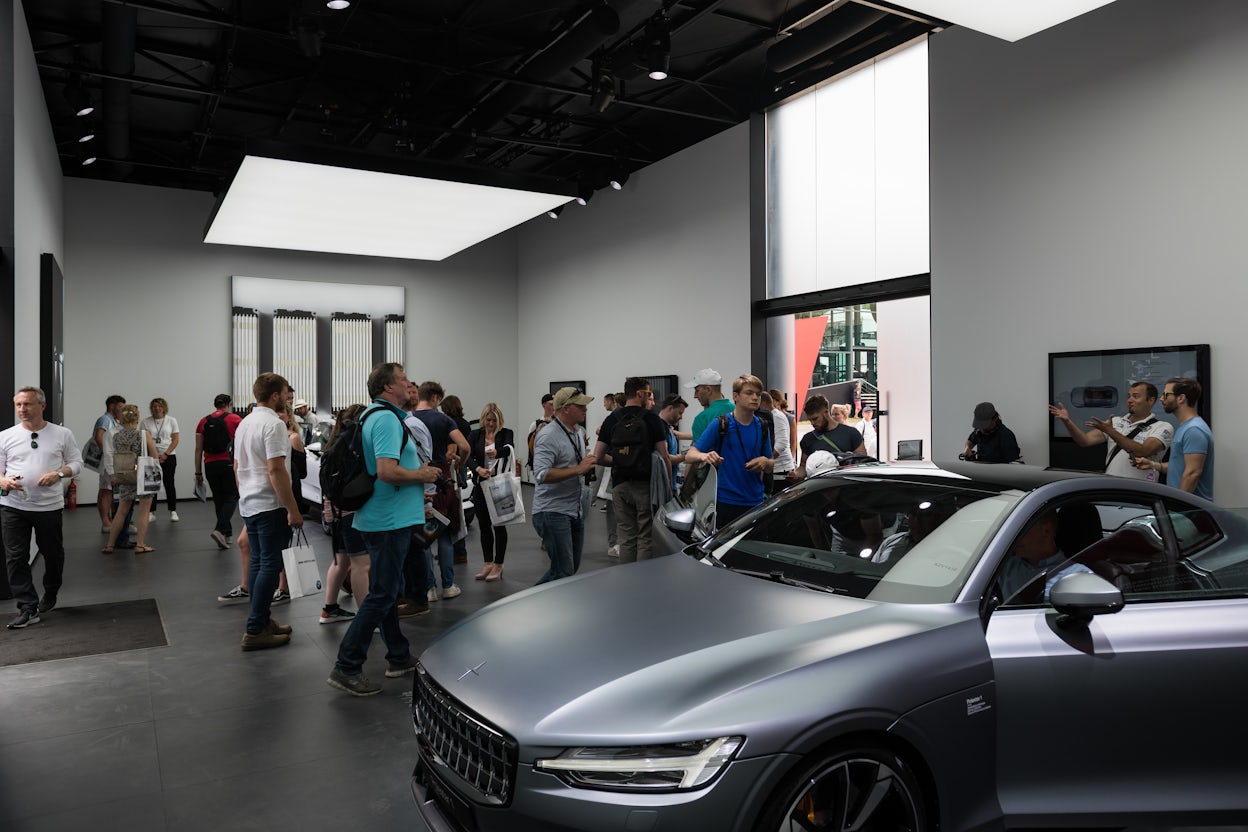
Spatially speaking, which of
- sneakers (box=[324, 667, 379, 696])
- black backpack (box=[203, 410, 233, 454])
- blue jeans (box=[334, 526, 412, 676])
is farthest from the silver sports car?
black backpack (box=[203, 410, 233, 454])

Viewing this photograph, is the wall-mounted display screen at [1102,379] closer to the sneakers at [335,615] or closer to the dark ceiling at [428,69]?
the dark ceiling at [428,69]

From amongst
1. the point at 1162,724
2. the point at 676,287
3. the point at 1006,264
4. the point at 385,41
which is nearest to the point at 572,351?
the point at 676,287

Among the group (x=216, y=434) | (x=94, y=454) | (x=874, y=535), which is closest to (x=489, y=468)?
(x=216, y=434)

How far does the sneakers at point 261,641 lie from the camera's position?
5.18 m

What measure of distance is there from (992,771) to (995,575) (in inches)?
21.0

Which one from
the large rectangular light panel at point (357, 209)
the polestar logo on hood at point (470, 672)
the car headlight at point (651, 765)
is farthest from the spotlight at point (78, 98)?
the car headlight at point (651, 765)

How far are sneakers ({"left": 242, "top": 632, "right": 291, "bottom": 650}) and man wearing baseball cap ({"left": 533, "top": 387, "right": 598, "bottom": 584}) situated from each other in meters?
1.71

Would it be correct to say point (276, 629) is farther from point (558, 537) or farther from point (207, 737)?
point (558, 537)

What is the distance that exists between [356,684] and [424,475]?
1.13 meters

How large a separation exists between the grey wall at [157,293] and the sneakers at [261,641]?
1053cm

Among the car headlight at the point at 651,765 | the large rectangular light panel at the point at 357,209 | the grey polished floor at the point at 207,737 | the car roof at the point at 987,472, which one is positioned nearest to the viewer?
the car headlight at the point at 651,765

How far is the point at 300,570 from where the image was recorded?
539 cm

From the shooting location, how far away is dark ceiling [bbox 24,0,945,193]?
885cm

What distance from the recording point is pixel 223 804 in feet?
10.3
